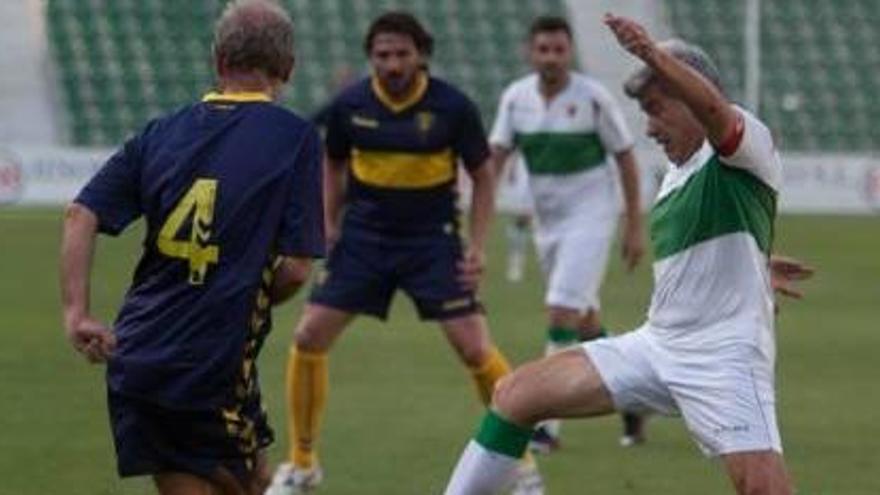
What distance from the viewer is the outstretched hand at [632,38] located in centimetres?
716

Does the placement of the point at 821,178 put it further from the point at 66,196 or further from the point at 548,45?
the point at 548,45

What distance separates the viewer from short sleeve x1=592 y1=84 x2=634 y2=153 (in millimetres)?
13383

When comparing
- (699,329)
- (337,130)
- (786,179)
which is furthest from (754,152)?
(786,179)

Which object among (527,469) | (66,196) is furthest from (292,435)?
(66,196)

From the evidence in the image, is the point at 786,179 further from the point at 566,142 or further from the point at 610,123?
the point at 610,123

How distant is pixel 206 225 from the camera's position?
685 cm

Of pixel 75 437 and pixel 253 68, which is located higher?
pixel 253 68

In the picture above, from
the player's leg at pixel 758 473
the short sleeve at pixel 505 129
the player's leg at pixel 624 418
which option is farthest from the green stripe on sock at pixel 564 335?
the player's leg at pixel 758 473

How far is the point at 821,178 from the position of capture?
37.5 meters

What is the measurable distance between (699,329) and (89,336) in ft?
7.21

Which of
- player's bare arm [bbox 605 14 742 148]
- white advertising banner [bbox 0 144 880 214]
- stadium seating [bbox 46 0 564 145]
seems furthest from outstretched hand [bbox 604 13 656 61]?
stadium seating [bbox 46 0 564 145]

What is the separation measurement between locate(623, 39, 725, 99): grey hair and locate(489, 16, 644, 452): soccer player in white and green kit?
215 inches

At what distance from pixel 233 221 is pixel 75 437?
5.97 metres

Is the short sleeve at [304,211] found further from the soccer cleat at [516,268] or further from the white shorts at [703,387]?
the soccer cleat at [516,268]
